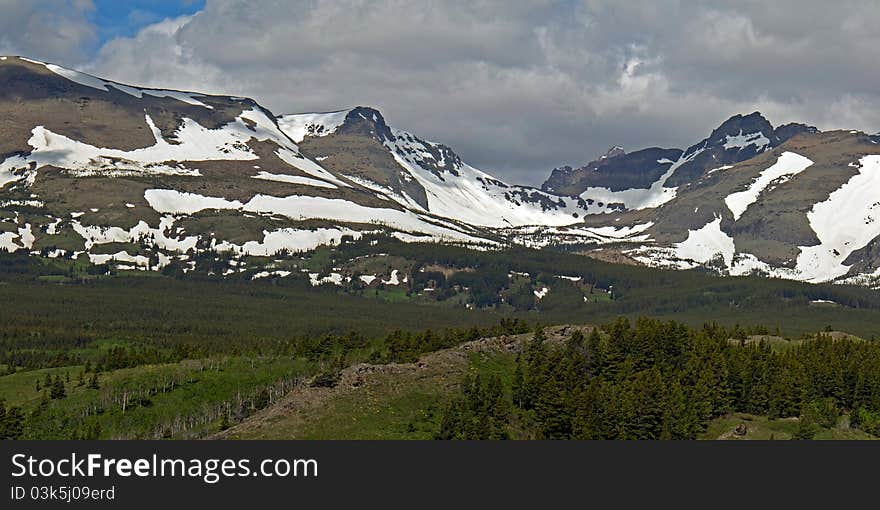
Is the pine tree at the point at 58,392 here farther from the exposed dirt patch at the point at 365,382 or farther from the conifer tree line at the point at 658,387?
the conifer tree line at the point at 658,387

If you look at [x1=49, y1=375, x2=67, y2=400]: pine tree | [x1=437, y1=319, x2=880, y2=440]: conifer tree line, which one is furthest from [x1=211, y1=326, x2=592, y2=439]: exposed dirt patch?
[x1=49, y1=375, x2=67, y2=400]: pine tree

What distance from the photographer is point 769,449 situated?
112562mm

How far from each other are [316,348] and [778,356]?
247 ft

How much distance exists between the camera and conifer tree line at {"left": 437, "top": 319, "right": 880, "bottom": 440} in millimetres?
127562

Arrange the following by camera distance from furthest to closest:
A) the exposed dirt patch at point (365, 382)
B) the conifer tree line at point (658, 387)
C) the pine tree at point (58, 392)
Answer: the pine tree at point (58, 392), the conifer tree line at point (658, 387), the exposed dirt patch at point (365, 382)

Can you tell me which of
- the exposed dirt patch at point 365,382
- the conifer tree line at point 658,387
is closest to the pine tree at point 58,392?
the exposed dirt patch at point 365,382

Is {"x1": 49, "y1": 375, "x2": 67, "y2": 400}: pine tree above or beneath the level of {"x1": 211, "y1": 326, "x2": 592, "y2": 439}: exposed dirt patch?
beneath

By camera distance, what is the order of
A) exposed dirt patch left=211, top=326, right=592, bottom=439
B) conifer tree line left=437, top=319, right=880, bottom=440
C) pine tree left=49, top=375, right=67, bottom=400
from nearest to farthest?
exposed dirt patch left=211, top=326, right=592, bottom=439
conifer tree line left=437, top=319, right=880, bottom=440
pine tree left=49, top=375, right=67, bottom=400

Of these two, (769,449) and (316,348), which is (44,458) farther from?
(316,348)

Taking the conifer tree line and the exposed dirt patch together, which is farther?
the conifer tree line

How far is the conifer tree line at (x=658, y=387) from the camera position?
127562 millimetres

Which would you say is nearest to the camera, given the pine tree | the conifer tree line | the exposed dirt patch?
the exposed dirt patch

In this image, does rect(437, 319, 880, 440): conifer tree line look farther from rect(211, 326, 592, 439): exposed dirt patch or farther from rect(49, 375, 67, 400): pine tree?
rect(49, 375, 67, 400): pine tree

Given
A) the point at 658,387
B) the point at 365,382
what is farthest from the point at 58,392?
the point at 658,387
